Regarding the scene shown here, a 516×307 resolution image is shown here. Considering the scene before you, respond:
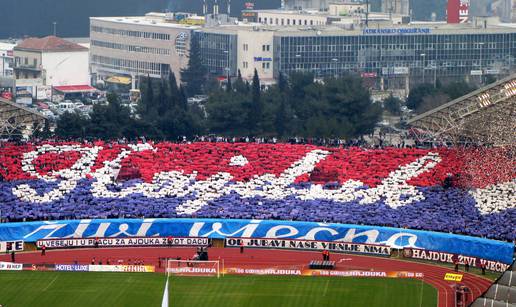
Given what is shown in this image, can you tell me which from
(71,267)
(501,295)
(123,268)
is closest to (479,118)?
(123,268)

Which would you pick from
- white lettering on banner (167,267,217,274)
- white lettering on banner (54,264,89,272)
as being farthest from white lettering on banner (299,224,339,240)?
white lettering on banner (54,264,89,272)

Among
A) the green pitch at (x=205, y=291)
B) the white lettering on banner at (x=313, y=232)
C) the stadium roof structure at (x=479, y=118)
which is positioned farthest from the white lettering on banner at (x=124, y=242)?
the stadium roof structure at (x=479, y=118)

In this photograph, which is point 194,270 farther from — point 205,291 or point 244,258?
point 244,258

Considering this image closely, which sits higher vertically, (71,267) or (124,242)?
(124,242)

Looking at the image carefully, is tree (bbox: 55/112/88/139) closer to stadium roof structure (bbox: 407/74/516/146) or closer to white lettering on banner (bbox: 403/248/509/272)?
stadium roof structure (bbox: 407/74/516/146)

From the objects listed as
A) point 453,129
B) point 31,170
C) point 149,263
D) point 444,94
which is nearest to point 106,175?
point 31,170

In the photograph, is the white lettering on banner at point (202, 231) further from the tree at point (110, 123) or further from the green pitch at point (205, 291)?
the tree at point (110, 123)

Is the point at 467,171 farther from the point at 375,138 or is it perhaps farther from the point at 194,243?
the point at 375,138
